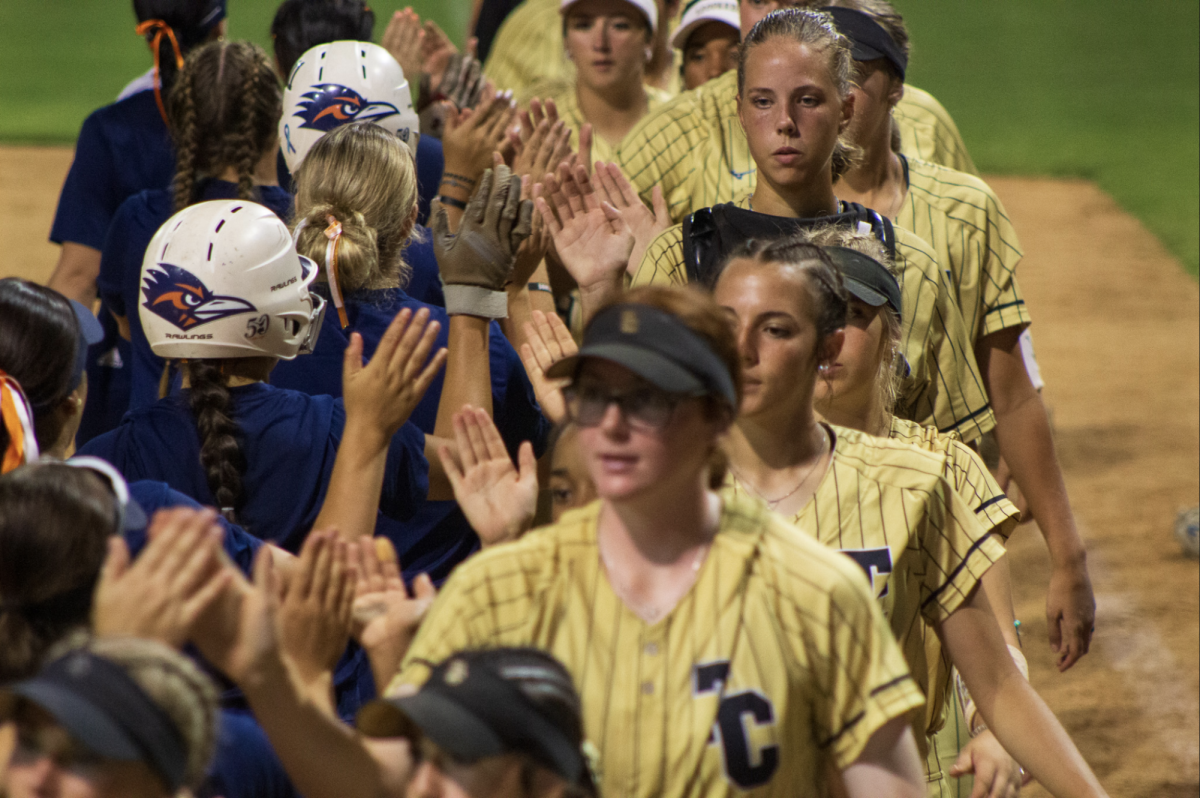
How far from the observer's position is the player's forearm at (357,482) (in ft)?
9.70

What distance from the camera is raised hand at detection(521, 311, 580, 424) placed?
3271 millimetres

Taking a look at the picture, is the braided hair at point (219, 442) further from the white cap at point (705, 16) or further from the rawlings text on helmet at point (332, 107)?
the white cap at point (705, 16)

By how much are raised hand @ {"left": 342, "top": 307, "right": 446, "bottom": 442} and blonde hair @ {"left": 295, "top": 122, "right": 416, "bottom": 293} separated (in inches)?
25.2

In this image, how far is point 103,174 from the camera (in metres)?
5.14

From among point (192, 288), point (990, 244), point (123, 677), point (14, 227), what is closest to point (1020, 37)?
point (14, 227)

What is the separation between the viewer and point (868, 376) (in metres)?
3.20

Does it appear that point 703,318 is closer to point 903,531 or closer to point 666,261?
point 903,531

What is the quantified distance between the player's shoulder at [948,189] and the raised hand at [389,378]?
1796 millimetres

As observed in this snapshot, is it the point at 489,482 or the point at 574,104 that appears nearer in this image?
the point at 489,482

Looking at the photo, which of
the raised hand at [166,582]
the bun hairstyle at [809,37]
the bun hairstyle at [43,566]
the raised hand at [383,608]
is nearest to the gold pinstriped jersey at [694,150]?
the bun hairstyle at [809,37]

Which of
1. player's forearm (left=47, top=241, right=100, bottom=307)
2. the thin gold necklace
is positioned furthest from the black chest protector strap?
player's forearm (left=47, top=241, right=100, bottom=307)

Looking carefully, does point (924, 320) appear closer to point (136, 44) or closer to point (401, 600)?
point (401, 600)

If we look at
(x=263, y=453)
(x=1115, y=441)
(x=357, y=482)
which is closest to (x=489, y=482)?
(x=357, y=482)

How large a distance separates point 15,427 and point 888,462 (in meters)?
1.71
